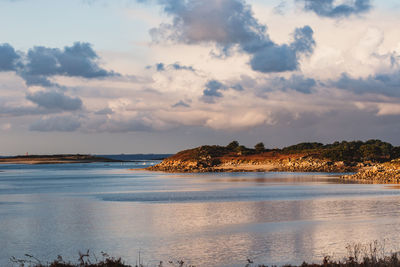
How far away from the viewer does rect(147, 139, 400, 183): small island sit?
107938 mm

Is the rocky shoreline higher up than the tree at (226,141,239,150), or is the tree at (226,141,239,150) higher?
the tree at (226,141,239,150)

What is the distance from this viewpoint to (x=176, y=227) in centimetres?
2841

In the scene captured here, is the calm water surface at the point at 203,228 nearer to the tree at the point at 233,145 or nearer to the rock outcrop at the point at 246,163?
the rock outcrop at the point at 246,163

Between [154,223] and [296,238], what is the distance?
9.42 m

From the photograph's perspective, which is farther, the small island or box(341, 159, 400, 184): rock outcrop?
the small island

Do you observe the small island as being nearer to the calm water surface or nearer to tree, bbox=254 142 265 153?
tree, bbox=254 142 265 153

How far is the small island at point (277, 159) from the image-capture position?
10794 centimetres

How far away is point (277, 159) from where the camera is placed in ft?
405

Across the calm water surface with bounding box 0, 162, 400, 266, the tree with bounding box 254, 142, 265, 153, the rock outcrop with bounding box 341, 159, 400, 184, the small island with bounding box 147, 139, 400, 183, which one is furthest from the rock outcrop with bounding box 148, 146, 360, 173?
the calm water surface with bounding box 0, 162, 400, 266

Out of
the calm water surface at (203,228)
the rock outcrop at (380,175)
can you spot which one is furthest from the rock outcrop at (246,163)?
the calm water surface at (203,228)

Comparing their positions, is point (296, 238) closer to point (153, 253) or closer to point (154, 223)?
point (153, 253)

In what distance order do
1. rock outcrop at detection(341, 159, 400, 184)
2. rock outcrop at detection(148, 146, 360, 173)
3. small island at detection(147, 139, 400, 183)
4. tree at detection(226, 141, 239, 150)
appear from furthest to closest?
tree at detection(226, 141, 239, 150) → rock outcrop at detection(148, 146, 360, 173) → small island at detection(147, 139, 400, 183) → rock outcrop at detection(341, 159, 400, 184)

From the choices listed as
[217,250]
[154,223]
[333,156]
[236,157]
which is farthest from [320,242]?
[236,157]

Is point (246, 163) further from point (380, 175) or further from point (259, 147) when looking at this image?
point (380, 175)
